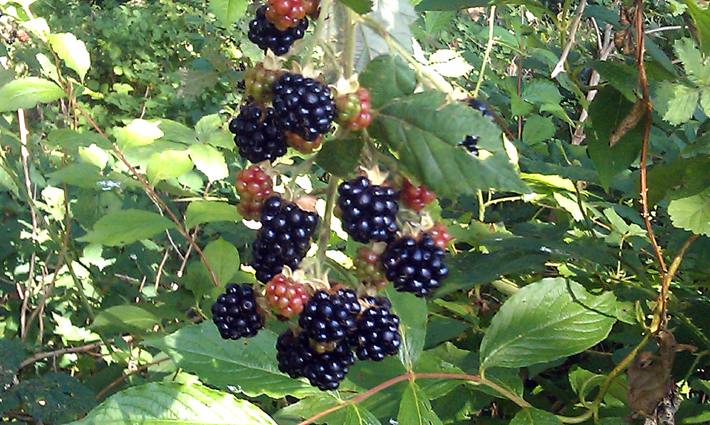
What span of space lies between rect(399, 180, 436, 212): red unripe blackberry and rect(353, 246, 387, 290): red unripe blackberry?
0.25 ft

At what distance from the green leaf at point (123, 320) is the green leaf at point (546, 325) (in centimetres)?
76

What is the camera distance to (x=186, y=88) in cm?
111

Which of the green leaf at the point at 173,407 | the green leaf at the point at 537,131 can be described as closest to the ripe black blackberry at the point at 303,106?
the green leaf at the point at 173,407

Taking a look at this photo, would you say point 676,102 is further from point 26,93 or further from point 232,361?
point 26,93

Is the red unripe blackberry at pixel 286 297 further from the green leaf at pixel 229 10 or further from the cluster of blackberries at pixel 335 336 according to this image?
the green leaf at pixel 229 10

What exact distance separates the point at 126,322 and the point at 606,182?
102 cm

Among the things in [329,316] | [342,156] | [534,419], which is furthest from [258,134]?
[534,419]

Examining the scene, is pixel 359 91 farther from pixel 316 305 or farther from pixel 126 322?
pixel 126 322

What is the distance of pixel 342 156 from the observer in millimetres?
623

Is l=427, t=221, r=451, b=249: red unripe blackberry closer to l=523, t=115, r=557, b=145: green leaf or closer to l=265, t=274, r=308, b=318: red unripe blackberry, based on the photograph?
l=265, t=274, r=308, b=318: red unripe blackberry

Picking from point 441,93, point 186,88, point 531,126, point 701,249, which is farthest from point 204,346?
point 531,126

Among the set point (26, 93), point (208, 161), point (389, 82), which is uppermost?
point (389, 82)

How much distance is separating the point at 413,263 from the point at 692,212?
0.63 meters

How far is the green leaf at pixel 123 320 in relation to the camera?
1.31 m
